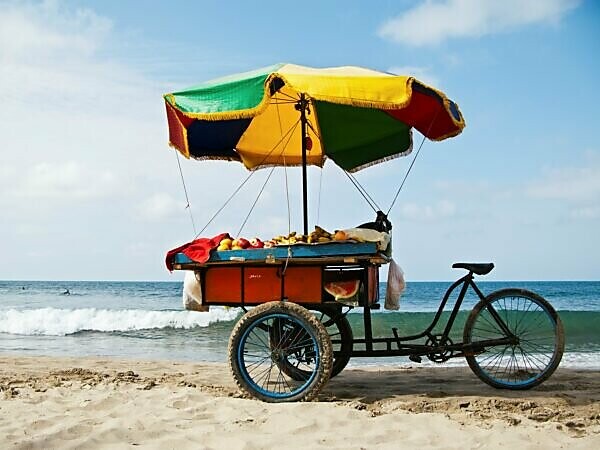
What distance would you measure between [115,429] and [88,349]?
7369 mm

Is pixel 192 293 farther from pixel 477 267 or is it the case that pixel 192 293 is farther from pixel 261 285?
pixel 477 267

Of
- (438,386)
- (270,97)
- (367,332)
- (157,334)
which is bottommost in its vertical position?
(157,334)

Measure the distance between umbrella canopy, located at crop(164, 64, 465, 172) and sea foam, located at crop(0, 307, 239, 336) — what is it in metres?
6.92

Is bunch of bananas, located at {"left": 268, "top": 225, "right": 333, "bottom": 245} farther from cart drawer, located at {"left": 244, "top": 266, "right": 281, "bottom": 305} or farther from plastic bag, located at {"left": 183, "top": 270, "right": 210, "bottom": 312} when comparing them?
plastic bag, located at {"left": 183, "top": 270, "right": 210, "bottom": 312}

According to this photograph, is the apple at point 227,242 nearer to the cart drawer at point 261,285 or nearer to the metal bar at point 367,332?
the cart drawer at point 261,285

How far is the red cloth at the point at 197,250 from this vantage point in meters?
5.30

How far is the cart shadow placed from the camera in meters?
5.38

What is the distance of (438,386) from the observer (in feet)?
19.9

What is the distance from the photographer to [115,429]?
13.5 feet

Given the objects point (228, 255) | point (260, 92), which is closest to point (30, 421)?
point (228, 255)

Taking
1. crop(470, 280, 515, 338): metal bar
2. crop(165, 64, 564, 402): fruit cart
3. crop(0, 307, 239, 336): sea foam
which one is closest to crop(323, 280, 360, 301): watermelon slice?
crop(165, 64, 564, 402): fruit cart

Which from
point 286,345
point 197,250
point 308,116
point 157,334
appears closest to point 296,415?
point 286,345

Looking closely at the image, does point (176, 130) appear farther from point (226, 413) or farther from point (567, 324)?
point (567, 324)

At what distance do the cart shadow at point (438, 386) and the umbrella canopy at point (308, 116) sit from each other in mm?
2191
